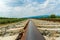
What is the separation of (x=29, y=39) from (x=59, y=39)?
247 cm

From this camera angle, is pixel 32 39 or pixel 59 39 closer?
pixel 32 39

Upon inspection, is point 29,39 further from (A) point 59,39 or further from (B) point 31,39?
(A) point 59,39

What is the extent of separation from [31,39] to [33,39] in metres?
0.06

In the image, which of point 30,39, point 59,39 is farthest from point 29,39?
point 59,39

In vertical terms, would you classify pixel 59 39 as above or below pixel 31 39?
below

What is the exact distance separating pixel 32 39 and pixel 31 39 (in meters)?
0.03

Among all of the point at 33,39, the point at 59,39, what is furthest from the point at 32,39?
the point at 59,39

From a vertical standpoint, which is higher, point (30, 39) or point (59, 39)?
point (30, 39)

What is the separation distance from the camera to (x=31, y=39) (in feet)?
13.7

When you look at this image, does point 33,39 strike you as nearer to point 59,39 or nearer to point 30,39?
point 30,39

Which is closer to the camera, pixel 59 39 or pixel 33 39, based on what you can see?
pixel 33 39

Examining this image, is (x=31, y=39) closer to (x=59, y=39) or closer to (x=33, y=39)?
(x=33, y=39)

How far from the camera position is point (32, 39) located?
4.18 metres

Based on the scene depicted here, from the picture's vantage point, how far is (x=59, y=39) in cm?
629
